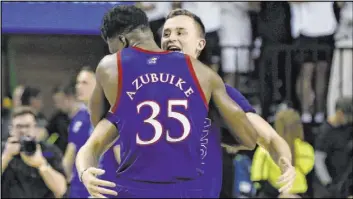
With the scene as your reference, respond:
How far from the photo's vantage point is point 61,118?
5.57 meters

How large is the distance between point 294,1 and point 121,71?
209 cm

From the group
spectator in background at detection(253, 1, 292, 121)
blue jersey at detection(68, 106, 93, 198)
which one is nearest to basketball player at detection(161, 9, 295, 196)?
spectator in background at detection(253, 1, 292, 121)

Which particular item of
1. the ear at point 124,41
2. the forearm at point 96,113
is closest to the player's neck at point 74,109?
the forearm at point 96,113

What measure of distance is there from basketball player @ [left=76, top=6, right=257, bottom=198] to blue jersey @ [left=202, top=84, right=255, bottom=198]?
0.39 ft

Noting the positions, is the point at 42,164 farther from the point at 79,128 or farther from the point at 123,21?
the point at 123,21

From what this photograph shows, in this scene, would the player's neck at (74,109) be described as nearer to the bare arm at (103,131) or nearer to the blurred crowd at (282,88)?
the blurred crowd at (282,88)

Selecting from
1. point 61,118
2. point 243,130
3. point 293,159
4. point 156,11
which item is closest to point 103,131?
point 243,130

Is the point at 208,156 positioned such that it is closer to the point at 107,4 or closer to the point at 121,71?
the point at 121,71

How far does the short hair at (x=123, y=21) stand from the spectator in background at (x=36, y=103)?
175 cm

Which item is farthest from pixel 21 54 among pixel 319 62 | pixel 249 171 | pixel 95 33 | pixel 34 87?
pixel 319 62

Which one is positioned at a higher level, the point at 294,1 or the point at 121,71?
the point at 294,1

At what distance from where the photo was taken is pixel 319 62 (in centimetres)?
588

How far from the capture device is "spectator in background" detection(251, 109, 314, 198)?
5.09 meters

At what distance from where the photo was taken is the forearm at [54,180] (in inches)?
217
